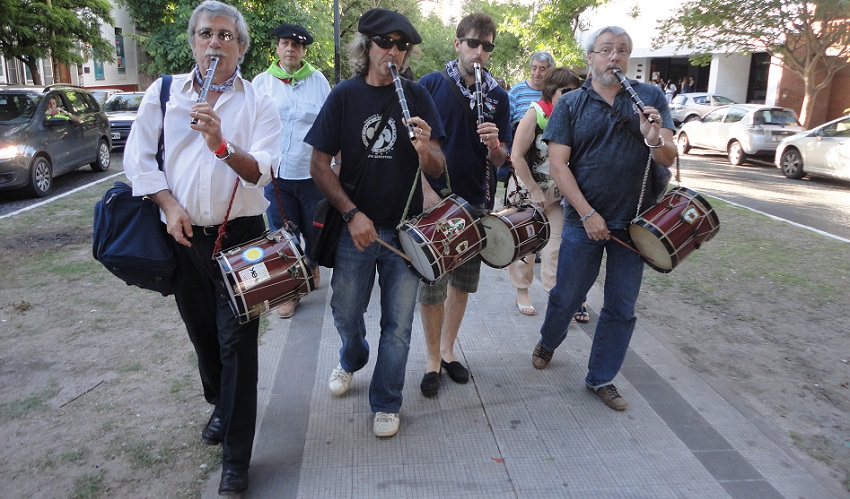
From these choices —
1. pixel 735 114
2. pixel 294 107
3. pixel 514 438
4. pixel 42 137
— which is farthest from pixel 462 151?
pixel 735 114

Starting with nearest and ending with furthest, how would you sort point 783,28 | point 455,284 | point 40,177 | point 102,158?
point 455,284, point 40,177, point 102,158, point 783,28

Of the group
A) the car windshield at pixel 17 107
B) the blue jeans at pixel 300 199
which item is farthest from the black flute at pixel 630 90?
the car windshield at pixel 17 107

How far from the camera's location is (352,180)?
3.31m

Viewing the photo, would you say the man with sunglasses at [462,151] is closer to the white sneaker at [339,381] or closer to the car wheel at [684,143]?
the white sneaker at [339,381]

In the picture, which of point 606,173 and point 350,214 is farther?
point 606,173

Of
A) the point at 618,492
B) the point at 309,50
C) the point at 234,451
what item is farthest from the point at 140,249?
the point at 309,50

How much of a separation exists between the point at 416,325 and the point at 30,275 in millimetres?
3890

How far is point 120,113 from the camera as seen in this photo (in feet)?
57.6

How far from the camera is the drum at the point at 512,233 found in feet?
12.4

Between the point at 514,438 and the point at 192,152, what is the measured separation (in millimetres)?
2147

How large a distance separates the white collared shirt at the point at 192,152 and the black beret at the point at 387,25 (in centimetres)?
63

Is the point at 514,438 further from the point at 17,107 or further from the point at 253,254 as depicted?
the point at 17,107

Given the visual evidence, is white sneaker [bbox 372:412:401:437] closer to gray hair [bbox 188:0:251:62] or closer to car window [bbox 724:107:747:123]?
gray hair [bbox 188:0:251:62]

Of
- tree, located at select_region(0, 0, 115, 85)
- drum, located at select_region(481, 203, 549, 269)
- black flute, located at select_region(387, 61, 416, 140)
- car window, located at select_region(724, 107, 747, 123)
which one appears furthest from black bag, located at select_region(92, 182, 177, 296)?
car window, located at select_region(724, 107, 747, 123)
